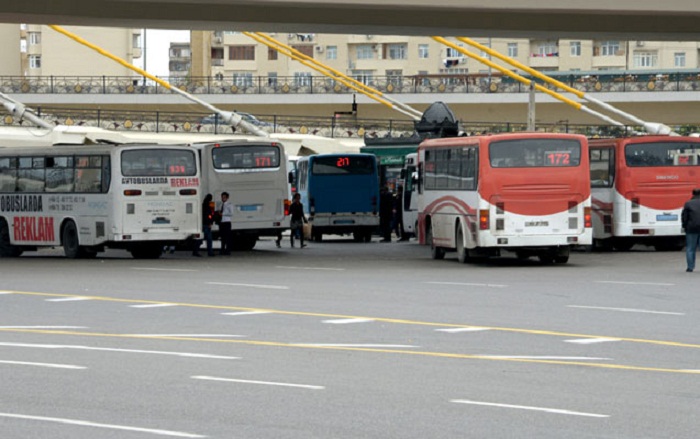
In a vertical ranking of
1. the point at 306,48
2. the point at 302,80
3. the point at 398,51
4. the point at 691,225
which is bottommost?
the point at 691,225

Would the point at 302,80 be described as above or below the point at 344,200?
above

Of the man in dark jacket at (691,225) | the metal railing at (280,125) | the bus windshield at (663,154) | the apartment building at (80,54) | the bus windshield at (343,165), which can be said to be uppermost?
the apartment building at (80,54)

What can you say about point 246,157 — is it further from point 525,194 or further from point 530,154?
point 525,194

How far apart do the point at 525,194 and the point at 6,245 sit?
14350 millimetres

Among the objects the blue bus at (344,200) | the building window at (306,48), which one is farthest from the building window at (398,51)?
the blue bus at (344,200)

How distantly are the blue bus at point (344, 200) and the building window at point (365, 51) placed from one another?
6538cm

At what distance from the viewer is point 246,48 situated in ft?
399

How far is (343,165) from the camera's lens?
5278 cm

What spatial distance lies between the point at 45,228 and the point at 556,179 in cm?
1298

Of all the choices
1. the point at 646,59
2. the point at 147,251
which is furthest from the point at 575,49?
the point at 147,251

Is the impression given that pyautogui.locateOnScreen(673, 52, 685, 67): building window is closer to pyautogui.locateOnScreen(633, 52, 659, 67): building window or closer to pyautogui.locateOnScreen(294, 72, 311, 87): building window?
pyautogui.locateOnScreen(633, 52, 659, 67): building window

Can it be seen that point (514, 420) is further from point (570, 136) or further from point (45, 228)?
point (45, 228)

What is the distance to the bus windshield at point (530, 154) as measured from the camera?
107 feet

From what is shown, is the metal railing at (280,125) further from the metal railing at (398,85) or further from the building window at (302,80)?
the building window at (302,80)
